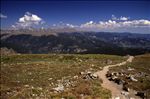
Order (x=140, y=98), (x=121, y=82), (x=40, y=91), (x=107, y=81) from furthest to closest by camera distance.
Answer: (x=107, y=81)
(x=121, y=82)
(x=40, y=91)
(x=140, y=98)

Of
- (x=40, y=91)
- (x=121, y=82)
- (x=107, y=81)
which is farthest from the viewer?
(x=107, y=81)

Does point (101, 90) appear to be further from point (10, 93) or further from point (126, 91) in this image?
point (10, 93)

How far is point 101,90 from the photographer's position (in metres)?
37.9

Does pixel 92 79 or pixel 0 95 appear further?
pixel 92 79

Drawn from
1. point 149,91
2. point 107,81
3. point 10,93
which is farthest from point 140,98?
point 10,93

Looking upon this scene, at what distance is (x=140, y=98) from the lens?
110 ft

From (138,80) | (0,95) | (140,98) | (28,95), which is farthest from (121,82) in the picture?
(0,95)

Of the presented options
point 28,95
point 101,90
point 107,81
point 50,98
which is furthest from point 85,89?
point 107,81

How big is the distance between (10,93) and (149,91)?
71.7 feet

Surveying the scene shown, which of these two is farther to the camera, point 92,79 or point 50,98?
point 92,79

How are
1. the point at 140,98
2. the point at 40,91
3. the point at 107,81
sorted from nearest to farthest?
the point at 140,98, the point at 40,91, the point at 107,81

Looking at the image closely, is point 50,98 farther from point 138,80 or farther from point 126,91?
point 138,80

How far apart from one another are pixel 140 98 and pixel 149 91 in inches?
117

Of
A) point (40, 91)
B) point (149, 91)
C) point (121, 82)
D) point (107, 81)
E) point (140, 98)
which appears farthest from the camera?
point (107, 81)
